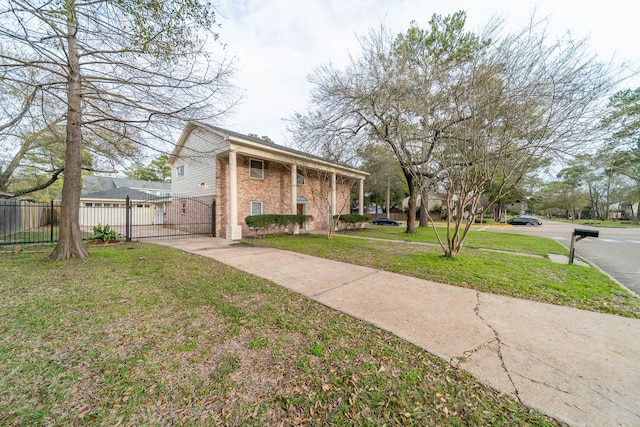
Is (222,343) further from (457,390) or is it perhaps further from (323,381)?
(457,390)

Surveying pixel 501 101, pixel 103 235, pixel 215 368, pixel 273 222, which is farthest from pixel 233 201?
pixel 501 101

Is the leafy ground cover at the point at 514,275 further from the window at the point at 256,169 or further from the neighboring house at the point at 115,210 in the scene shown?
the neighboring house at the point at 115,210

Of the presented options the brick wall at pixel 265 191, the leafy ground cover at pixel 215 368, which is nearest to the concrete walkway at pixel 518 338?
the leafy ground cover at pixel 215 368

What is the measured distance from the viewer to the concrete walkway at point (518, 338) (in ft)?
6.23

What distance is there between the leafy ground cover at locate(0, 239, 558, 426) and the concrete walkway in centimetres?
27

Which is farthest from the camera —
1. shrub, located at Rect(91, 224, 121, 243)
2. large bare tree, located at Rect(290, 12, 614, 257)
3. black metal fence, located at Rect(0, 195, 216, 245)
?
black metal fence, located at Rect(0, 195, 216, 245)

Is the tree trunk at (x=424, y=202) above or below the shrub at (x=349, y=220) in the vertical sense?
above

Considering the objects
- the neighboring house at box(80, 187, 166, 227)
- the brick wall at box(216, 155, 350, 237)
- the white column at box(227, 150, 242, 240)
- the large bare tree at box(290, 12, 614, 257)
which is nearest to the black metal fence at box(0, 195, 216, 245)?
the neighboring house at box(80, 187, 166, 227)

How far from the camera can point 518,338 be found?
277cm

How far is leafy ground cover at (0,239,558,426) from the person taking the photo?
172 cm

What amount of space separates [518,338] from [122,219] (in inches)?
1011

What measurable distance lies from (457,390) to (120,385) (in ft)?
9.33

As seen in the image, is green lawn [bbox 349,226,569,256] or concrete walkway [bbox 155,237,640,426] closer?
concrete walkway [bbox 155,237,640,426]

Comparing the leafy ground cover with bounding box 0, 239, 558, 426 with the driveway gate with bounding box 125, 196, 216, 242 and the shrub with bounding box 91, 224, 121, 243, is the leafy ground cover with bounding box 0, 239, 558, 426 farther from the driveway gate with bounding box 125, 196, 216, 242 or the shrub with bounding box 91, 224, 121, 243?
the driveway gate with bounding box 125, 196, 216, 242
